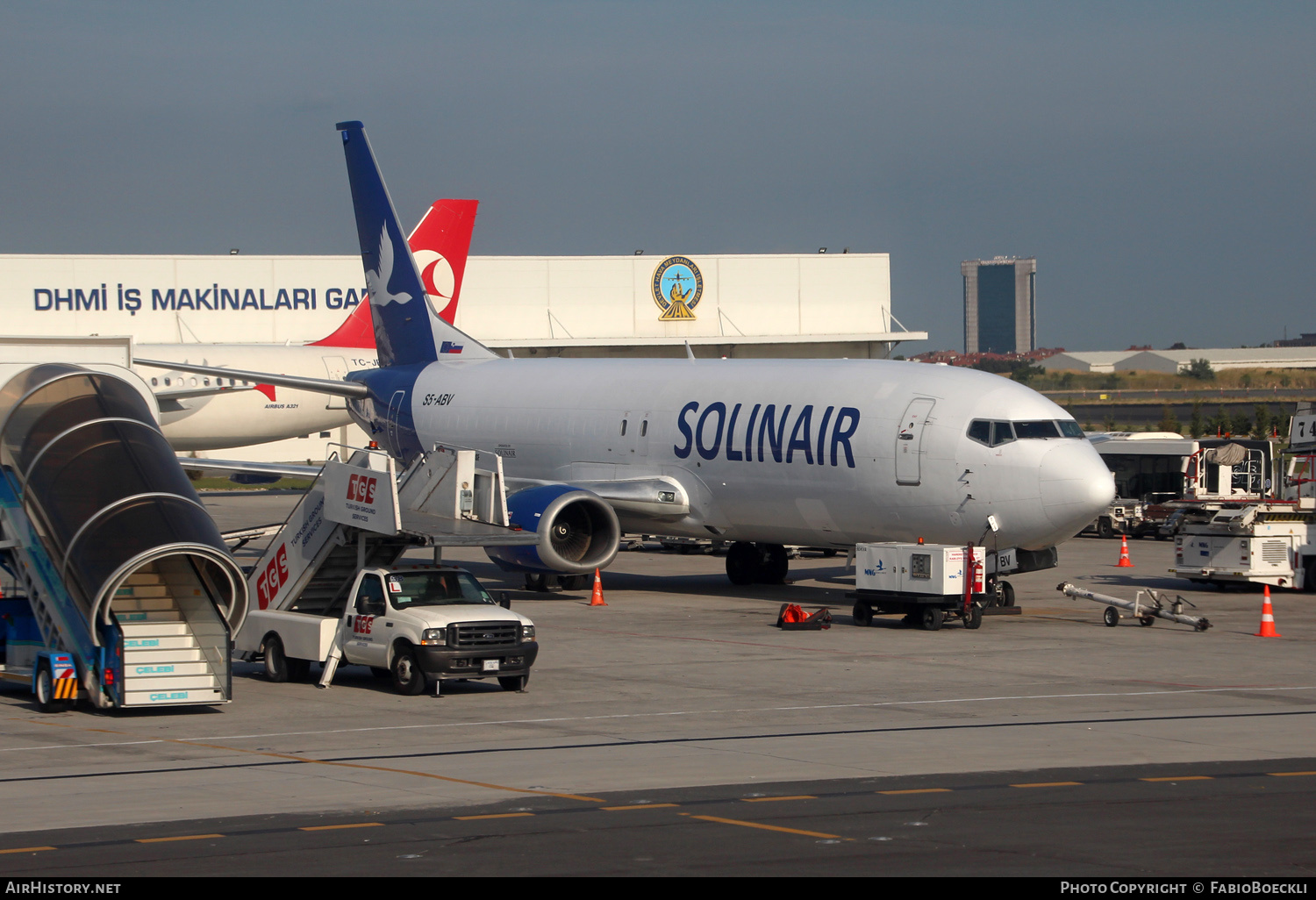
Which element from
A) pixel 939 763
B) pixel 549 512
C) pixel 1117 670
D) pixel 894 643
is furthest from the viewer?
pixel 549 512

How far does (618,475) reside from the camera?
34750 mm

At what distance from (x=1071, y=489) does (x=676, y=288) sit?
51.2m

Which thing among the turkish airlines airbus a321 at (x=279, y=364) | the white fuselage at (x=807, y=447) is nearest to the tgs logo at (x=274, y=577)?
the white fuselage at (x=807, y=447)

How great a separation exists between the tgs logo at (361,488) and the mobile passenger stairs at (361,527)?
1 cm

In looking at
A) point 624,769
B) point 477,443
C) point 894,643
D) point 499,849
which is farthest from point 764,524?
point 499,849

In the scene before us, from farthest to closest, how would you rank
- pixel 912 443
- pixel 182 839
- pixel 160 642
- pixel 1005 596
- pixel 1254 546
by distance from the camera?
pixel 1254 546 → pixel 1005 596 → pixel 912 443 → pixel 160 642 → pixel 182 839

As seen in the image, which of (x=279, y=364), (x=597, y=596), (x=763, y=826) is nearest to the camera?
(x=763, y=826)

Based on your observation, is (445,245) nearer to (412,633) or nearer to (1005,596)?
(1005,596)

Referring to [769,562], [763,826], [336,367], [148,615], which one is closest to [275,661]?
[148,615]

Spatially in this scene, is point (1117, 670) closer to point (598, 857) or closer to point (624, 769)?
point (624, 769)

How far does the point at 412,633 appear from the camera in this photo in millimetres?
20734

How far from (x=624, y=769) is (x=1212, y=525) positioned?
856 inches

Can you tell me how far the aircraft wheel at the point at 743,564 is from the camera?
36.2m

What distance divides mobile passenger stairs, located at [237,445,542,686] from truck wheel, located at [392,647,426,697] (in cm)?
133
